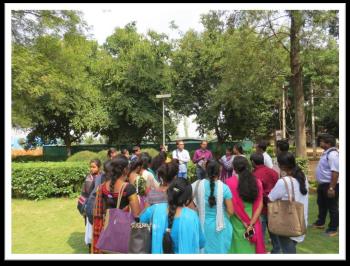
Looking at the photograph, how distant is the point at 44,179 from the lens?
1145cm

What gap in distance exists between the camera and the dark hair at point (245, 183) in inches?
179

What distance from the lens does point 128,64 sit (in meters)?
30.0

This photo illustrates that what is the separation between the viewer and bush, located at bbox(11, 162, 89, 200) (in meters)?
11.4

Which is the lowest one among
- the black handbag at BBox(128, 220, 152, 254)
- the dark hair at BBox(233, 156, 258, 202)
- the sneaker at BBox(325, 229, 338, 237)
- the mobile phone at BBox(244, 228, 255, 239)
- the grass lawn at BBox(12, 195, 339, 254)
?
the grass lawn at BBox(12, 195, 339, 254)

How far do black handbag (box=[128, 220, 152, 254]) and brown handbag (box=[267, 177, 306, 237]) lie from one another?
58.6 inches

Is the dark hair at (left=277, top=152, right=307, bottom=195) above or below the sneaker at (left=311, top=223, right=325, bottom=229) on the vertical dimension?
above

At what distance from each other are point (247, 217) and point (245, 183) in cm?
39

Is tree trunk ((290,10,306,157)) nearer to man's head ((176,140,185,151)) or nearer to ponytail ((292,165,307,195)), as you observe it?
man's head ((176,140,185,151))

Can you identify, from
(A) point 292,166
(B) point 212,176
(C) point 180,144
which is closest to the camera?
(B) point 212,176

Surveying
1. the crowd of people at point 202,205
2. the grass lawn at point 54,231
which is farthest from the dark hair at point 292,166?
the grass lawn at point 54,231

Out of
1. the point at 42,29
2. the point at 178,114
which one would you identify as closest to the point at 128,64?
the point at 178,114

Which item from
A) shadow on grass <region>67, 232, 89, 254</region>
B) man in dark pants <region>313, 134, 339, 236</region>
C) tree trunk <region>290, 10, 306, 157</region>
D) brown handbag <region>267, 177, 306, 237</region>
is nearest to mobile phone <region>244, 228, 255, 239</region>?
brown handbag <region>267, 177, 306, 237</region>

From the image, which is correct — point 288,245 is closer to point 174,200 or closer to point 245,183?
point 245,183

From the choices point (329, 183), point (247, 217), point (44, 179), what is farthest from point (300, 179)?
point (44, 179)
